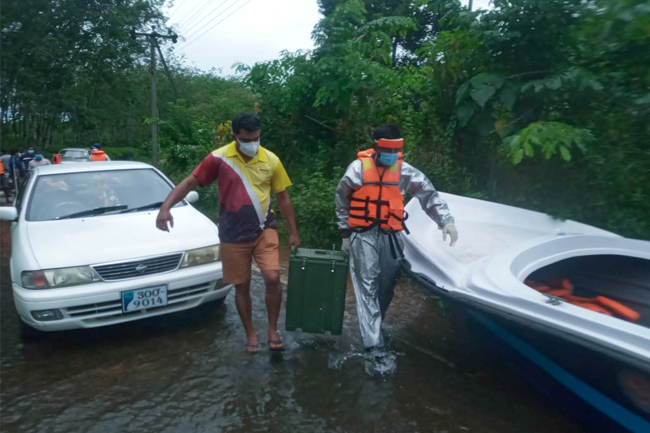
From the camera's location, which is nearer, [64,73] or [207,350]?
[207,350]

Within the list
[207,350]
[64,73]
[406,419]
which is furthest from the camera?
[64,73]

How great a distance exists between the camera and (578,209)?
15.8 ft

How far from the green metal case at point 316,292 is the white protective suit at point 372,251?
14 centimetres

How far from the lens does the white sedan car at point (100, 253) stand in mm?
4102

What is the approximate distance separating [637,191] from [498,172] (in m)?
1.51

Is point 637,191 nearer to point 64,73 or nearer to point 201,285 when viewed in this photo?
point 201,285

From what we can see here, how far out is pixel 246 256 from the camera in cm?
416

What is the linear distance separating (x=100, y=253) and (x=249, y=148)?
4.75 feet

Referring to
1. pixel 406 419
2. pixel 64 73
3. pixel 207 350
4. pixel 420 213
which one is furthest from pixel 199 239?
pixel 64 73

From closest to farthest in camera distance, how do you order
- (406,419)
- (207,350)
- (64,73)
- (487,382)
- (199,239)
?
(406,419), (487,382), (207,350), (199,239), (64,73)

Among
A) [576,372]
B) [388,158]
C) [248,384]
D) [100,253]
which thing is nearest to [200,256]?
[100,253]

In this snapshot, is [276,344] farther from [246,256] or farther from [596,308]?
[596,308]

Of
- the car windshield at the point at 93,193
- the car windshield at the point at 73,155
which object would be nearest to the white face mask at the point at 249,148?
the car windshield at the point at 93,193

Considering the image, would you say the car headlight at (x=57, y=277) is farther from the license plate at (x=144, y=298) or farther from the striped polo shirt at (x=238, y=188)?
the striped polo shirt at (x=238, y=188)
